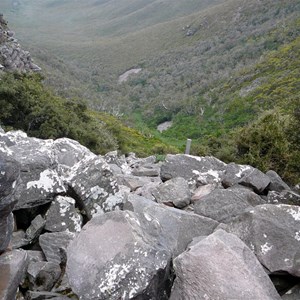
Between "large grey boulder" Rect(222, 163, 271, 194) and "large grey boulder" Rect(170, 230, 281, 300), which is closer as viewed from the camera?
"large grey boulder" Rect(170, 230, 281, 300)

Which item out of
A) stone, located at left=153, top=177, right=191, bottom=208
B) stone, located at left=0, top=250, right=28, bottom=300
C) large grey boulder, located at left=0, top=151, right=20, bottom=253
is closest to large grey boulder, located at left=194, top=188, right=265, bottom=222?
stone, located at left=153, top=177, right=191, bottom=208

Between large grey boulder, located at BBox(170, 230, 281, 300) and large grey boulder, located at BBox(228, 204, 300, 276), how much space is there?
647 mm

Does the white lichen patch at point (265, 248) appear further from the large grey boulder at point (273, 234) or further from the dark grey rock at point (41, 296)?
the dark grey rock at point (41, 296)

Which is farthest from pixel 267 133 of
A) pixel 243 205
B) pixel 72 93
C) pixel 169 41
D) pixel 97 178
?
pixel 169 41

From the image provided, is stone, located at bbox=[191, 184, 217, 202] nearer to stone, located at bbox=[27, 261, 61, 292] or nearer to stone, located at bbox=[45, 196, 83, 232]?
stone, located at bbox=[45, 196, 83, 232]

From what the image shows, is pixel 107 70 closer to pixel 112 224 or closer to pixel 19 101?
pixel 19 101

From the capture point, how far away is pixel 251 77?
75812 mm

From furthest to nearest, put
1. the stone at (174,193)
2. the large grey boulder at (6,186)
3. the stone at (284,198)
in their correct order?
the stone at (284,198) → the stone at (174,193) → the large grey boulder at (6,186)

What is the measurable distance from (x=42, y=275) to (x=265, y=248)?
3.76 metres

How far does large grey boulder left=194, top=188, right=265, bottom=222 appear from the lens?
8422 mm

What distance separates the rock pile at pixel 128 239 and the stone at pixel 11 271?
0.05ft

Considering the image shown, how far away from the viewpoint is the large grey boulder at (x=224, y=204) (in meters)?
8.42

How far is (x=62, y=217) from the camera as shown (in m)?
7.87

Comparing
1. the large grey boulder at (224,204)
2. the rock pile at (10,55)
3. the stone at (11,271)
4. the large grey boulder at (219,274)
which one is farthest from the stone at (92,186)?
the rock pile at (10,55)
